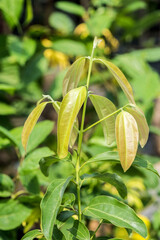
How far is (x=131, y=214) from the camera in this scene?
0.68 metres

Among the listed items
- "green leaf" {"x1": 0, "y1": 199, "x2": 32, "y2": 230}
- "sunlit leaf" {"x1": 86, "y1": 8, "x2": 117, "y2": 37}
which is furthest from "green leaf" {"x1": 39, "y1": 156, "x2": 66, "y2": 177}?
"sunlit leaf" {"x1": 86, "y1": 8, "x2": 117, "y2": 37}

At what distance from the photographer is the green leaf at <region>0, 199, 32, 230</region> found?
0.87 meters

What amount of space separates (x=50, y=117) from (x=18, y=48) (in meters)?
0.91

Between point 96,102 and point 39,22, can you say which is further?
point 39,22

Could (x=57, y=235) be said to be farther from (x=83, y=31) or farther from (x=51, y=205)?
(x=83, y=31)

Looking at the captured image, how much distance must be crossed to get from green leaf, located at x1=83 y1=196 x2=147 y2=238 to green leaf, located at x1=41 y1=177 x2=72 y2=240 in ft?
0.30

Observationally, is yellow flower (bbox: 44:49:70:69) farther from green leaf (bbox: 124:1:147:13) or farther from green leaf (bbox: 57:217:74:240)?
green leaf (bbox: 57:217:74:240)

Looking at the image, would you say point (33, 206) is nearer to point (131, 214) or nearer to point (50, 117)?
point (131, 214)

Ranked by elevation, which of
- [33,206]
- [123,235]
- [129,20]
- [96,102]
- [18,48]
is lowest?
[123,235]

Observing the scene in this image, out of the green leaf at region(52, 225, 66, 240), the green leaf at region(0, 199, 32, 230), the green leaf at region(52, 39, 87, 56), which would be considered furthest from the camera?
the green leaf at region(52, 39, 87, 56)

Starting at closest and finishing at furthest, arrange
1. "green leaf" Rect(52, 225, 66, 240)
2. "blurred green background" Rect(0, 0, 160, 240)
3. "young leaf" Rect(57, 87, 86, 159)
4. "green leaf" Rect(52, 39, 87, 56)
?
"young leaf" Rect(57, 87, 86, 159) < "green leaf" Rect(52, 225, 66, 240) < "blurred green background" Rect(0, 0, 160, 240) < "green leaf" Rect(52, 39, 87, 56)

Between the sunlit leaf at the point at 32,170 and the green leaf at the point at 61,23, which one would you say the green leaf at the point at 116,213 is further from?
the green leaf at the point at 61,23

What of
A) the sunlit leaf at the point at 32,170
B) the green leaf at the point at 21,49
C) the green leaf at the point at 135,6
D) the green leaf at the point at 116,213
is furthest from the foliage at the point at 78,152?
the green leaf at the point at 135,6

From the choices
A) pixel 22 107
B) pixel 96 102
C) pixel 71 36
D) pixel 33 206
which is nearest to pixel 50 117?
pixel 22 107
